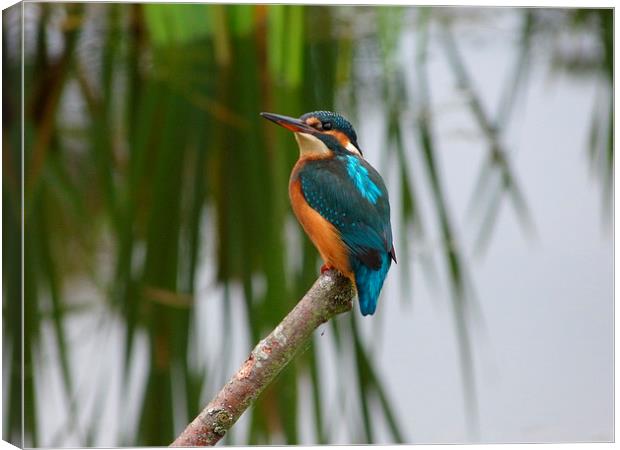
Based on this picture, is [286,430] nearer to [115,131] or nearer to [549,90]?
[115,131]

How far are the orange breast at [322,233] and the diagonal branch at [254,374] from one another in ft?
0.77

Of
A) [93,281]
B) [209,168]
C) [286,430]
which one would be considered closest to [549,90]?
[209,168]

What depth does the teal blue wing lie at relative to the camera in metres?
2.14

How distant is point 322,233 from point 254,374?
474mm

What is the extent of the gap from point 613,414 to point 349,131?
4.43 ft

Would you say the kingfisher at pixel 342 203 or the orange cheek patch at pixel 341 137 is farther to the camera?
the orange cheek patch at pixel 341 137

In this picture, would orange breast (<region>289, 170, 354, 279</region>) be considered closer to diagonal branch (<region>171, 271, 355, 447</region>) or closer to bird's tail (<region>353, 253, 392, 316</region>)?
bird's tail (<region>353, 253, 392, 316</region>)

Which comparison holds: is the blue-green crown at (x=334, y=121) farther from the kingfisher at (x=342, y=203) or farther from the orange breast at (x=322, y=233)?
the orange breast at (x=322, y=233)

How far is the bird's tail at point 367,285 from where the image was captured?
2.10m

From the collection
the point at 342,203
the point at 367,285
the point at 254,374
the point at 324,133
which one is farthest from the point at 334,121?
the point at 254,374

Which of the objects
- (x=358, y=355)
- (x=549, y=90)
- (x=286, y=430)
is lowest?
(x=286, y=430)

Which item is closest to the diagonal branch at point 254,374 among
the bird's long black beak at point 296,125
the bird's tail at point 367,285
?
the bird's tail at point 367,285

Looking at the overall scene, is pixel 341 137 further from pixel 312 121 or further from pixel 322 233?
pixel 322 233

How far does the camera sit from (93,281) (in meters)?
3.37
